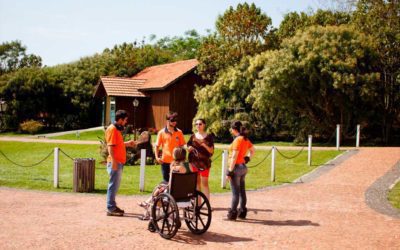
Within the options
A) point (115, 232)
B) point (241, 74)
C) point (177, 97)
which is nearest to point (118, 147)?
point (115, 232)

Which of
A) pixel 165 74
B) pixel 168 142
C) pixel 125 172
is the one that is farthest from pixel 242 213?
pixel 165 74

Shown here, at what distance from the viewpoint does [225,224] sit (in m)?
8.27

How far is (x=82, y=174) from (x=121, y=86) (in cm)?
2397

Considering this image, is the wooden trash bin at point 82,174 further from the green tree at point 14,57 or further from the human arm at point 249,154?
the green tree at point 14,57

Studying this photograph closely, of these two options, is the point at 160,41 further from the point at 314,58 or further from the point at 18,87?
the point at 314,58

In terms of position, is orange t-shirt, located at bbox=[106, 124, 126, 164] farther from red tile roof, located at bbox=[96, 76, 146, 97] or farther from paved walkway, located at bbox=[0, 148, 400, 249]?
red tile roof, located at bbox=[96, 76, 146, 97]

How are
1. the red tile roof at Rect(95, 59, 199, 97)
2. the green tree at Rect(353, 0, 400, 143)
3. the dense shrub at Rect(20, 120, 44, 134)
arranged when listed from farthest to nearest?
1. the dense shrub at Rect(20, 120, 44, 134)
2. the red tile roof at Rect(95, 59, 199, 97)
3. the green tree at Rect(353, 0, 400, 143)

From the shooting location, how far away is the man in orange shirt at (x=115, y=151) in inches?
326

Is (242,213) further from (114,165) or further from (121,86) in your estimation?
(121,86)

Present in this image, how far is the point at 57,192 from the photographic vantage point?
11.4m

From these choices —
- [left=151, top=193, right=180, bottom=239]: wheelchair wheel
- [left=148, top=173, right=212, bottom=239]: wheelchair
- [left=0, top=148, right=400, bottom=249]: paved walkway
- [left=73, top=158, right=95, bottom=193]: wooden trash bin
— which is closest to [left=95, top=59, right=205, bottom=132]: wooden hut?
[left=73, top=158, right=95, bottom=193]: wooden trash bin

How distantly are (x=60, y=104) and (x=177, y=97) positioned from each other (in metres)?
12.3

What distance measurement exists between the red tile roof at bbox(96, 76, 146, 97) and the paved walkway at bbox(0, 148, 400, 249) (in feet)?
75.0

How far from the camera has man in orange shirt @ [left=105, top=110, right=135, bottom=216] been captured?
27.2ft
